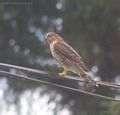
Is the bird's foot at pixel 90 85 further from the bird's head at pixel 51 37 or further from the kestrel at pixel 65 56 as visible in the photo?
the bird's head at pixel 51 37

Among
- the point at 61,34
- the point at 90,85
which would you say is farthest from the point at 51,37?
the point at 90,85

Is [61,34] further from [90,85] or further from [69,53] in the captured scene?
[90,85]

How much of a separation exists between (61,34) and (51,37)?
0.15 feet

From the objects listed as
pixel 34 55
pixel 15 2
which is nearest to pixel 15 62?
pixel 34 55

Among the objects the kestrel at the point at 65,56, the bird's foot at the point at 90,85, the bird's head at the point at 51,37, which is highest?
the bird's head at the point at 51,37

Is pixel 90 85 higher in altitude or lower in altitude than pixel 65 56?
lower

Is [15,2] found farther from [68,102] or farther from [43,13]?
[68,102]

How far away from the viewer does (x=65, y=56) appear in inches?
45.6

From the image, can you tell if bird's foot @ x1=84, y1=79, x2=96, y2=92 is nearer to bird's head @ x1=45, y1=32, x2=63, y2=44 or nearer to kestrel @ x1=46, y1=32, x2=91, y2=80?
kestrel @ x1=46, y1=32, x2=91, y2=80

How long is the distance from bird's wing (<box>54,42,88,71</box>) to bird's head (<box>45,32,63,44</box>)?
0.02 m

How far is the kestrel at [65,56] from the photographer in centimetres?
108

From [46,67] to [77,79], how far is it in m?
0.10

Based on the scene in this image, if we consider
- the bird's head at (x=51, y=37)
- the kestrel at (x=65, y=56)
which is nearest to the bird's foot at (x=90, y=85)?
the kestrel at (x=65, y=56)

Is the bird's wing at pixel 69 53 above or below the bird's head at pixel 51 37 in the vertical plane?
below
